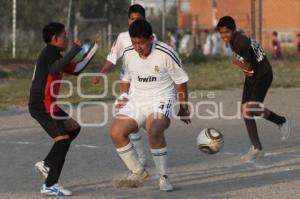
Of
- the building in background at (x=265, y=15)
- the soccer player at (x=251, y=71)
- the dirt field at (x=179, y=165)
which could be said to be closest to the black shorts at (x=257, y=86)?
the soccer player at (x=251, y=71)

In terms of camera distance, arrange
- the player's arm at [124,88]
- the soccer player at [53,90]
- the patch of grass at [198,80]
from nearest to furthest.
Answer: the soccer player at [53,90]
the player's arm at [124,88]
the patch of grass at [198,80]

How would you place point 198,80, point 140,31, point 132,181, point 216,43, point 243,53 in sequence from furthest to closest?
point 216,43 < point 198,80 < point 243,53 < point 132,181 < point 140,31

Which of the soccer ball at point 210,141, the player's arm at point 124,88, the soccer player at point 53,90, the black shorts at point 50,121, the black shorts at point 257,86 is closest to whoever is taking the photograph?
the soccer player at point 53,90

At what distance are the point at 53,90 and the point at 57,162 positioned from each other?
716 mm

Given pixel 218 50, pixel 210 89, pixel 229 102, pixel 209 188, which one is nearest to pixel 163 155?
pixel 209 188

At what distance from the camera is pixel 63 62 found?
8.18m

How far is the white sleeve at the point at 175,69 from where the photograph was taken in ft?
28.2

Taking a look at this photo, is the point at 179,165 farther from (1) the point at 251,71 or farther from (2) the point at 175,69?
(2) the point at 175,69

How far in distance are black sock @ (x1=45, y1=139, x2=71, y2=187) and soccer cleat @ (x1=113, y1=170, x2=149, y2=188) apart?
653mm

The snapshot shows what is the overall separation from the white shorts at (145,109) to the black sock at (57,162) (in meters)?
0.71

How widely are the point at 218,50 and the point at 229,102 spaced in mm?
24939

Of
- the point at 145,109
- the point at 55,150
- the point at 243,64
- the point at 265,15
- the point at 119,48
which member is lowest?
the point at 265,15

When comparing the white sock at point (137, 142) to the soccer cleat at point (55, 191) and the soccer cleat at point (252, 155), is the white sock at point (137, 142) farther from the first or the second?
the soccer cleat at point (55, 191)

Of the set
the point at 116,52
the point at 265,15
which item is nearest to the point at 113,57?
the point at 116,52
